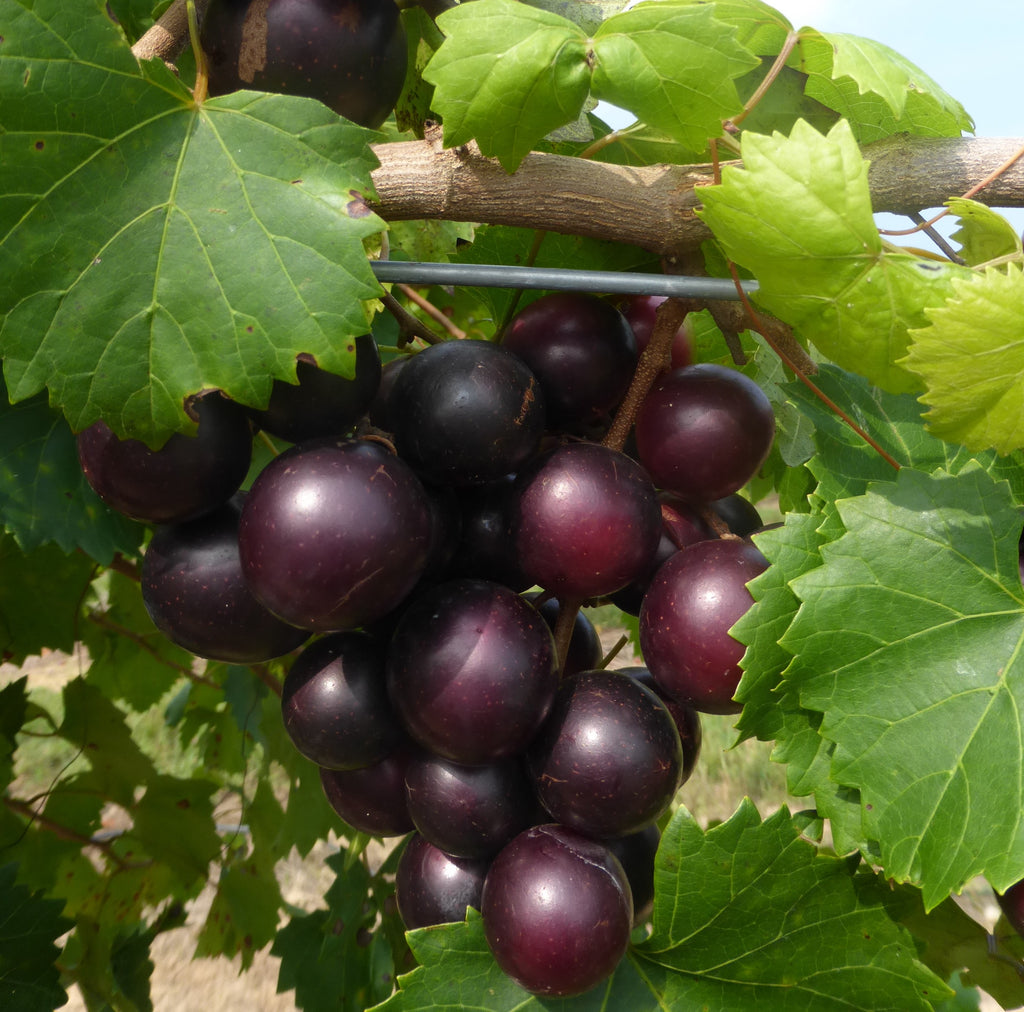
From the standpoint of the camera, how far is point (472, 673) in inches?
26.1

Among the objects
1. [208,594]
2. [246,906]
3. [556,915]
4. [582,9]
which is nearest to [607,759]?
[556,915]

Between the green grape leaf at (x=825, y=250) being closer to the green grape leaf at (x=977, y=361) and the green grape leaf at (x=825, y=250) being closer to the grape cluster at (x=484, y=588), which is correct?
the green grape leaf at (x=977, y=361)

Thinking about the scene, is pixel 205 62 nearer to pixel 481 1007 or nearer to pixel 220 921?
pixel 481 1007

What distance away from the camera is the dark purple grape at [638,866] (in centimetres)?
77

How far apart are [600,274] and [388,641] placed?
1.14 ft

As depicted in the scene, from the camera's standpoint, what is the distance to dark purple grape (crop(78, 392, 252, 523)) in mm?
691

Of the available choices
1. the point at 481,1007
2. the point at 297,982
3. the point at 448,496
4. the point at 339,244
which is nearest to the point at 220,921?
the point at 297,982

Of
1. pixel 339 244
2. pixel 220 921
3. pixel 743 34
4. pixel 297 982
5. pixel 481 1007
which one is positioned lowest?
pixel 220 921

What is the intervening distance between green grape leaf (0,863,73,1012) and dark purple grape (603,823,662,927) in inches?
27.9

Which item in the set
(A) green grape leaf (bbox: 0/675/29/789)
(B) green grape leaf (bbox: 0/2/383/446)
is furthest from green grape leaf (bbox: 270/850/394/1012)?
(B) green grape leaf (bbox: 0/2/383/446)

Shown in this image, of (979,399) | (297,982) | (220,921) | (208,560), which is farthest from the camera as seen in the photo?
(220,921)

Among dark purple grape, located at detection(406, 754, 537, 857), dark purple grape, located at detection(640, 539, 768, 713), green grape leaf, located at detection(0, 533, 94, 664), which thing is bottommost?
green grape leaf, located at detection(0, 533, 94, 664)

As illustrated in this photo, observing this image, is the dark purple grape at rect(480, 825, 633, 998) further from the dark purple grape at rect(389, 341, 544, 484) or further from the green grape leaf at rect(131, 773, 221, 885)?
the green grape leaf at rect(131, 773, 221, 885)

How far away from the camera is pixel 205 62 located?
706 mm
